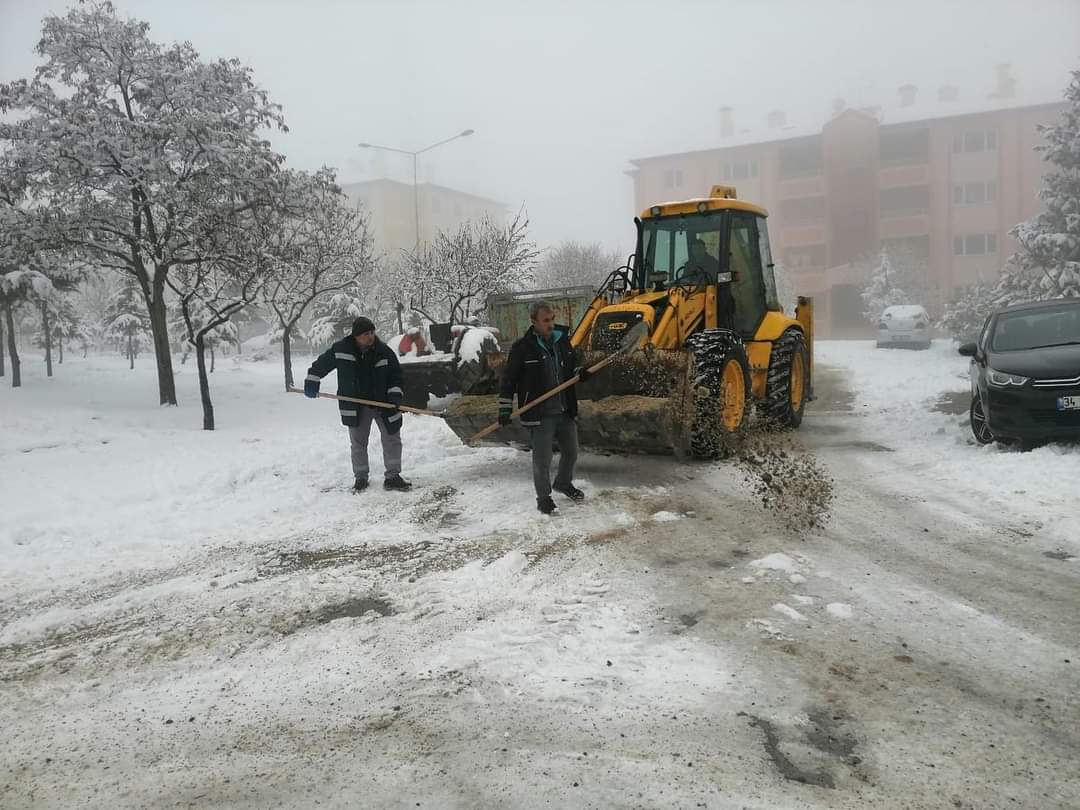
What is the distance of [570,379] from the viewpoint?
6.81 meters

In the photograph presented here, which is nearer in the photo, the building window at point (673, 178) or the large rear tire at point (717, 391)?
the large rear tire at point (717, 391)

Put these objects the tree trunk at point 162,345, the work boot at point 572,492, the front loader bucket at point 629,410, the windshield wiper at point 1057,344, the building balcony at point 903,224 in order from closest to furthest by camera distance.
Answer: the work boot at point 572,492, the front loader bucket at point 629,410, the windshield wiper at point 1057,344, the tree trunk at point 162,345, the building balcony at point 903,224

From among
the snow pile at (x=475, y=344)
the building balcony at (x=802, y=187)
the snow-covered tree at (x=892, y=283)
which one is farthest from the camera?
the building balcony at (x=802, y=187)

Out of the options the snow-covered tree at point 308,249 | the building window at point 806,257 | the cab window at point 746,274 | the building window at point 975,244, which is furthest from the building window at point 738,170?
the cab window at point 746,274

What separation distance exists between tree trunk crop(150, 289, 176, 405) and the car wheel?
1556 cm

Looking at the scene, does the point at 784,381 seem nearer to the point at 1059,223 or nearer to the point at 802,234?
the point at 1059,223

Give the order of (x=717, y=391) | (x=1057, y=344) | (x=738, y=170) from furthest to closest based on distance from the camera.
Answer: (x=738, y=170), (x=1057, y=344), (x=717, y=391)

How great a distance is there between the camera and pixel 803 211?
175 ft

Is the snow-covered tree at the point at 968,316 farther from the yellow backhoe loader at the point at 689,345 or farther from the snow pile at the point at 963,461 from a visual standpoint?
the yellow backhoe loader at the point at 689,345

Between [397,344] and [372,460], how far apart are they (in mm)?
6454

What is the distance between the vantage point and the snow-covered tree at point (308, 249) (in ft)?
54.3

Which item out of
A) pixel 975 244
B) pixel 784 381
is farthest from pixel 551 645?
pixel 975 244

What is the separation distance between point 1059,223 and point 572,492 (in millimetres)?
19828

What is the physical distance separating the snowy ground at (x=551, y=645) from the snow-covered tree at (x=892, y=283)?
134 ft
